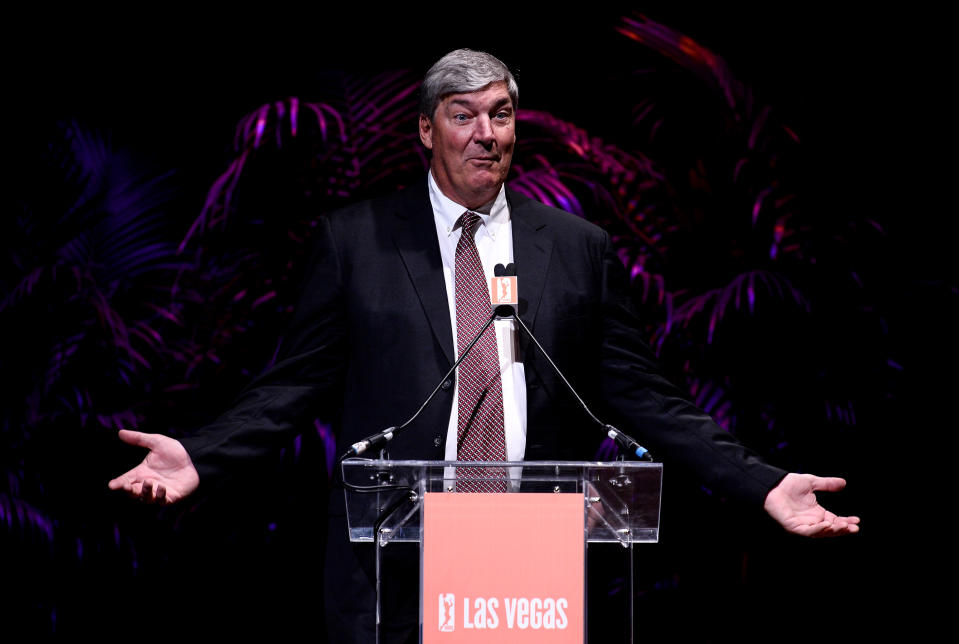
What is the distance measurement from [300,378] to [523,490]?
0.74 meters

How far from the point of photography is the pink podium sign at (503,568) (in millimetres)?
1477

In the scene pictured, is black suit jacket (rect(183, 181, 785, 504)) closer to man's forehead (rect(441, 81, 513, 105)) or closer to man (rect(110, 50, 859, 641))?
man (rect(110, 50, 859, 641))

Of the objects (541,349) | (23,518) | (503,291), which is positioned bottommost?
(23,518)

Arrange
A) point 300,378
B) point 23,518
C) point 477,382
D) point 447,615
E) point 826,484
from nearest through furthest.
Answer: point 447,615 < point 826,484 < point 477,382 < point 300,378 < point 23,518

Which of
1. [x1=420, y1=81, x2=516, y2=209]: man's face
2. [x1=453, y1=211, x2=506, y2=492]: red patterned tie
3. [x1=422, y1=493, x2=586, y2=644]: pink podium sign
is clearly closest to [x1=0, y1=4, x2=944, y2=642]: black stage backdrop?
[x1=420, y1=81, x2=516, y2=209]: man's face

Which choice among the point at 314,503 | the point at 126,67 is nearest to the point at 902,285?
the point at 314,503

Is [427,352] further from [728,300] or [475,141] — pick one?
[728,300]

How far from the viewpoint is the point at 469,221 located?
2270 mm

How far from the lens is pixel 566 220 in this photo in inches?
92.8

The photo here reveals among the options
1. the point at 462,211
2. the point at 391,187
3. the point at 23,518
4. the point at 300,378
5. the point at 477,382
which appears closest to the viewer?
the point at 477,382

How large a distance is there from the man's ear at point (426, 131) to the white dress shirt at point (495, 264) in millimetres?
80

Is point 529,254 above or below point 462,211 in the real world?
below

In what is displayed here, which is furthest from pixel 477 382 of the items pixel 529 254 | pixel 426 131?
pixel 426 131

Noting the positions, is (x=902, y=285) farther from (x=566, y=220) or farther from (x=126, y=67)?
(x=126, y=67)
